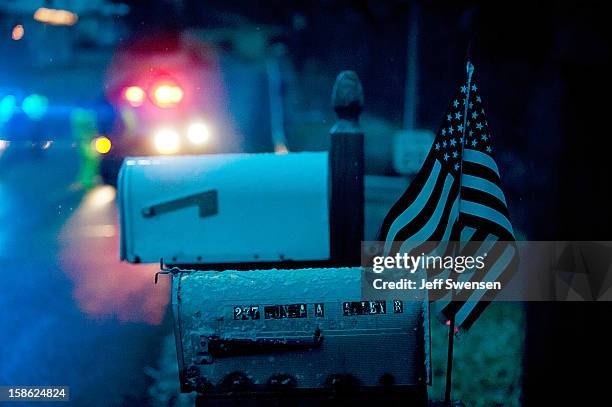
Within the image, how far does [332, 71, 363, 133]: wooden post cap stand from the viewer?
542 cm

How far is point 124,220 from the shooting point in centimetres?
596

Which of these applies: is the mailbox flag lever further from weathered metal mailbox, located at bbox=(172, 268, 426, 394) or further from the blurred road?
weathered metal mailbox, located at bbox=(172, 268, 426, 394)

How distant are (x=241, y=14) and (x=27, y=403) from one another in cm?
1736

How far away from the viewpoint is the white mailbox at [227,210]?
5879 mm

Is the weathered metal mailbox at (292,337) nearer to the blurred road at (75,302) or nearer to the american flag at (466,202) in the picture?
the american flag at (466,202)

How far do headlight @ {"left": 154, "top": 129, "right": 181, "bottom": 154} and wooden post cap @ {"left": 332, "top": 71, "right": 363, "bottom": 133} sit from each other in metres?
5.49

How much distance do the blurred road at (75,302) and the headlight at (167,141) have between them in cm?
146

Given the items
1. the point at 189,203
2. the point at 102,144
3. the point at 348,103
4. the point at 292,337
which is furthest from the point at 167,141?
the point at 292,337

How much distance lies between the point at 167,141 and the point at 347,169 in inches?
228

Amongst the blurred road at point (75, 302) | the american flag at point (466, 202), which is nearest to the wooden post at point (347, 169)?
the american flag at point (466, 202)

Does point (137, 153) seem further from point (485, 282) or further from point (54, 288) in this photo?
point (485, 282)

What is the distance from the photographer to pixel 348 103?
5426mm

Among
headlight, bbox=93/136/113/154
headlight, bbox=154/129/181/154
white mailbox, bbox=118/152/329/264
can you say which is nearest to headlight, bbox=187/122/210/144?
headlight, bbox=154/129/181/154

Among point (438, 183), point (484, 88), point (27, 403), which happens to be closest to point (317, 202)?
point (438, 183)
